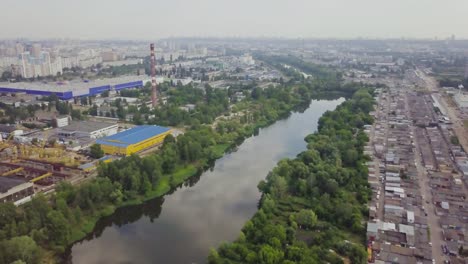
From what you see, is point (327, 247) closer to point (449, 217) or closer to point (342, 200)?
point (342, 200)

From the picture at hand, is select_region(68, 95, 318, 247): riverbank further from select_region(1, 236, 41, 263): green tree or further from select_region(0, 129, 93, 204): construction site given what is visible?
select_region(0, 129, 93, 204): construction site

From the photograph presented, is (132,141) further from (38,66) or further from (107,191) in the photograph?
(38,66)

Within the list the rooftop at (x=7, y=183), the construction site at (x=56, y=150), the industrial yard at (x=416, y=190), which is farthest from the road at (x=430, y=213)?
the rooftop at (x=7, y=183)

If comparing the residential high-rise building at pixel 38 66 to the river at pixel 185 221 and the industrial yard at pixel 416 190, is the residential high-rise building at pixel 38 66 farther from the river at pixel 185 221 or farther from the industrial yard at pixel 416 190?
the industrial yard at pixel 416 190

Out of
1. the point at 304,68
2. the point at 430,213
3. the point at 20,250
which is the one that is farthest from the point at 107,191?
the point at 304,68

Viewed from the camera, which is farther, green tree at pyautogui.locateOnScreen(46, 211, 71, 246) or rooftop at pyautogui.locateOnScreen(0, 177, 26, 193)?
rooftop at pyautogui.locateOnScreen(0, 177, 26, 193)

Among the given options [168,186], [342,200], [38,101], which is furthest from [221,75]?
[342,200]

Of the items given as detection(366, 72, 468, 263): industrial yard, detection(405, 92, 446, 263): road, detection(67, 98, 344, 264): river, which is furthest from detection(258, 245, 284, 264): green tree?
detection(405, 92, 446, 263): road
